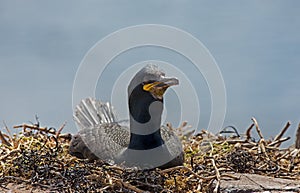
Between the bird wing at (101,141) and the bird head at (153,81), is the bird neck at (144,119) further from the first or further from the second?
the bird wing at (101,141)

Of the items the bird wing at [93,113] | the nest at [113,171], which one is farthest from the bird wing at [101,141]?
the bird wing at [93,113]

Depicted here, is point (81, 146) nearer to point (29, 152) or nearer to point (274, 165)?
point (29, 152)

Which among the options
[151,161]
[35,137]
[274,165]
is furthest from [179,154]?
[35,137]

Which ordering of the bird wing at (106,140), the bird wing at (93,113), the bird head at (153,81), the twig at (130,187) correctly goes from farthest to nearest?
the bird wing at (93,113), the bird wing at (106,140), the bird head at (153,81), the twig at (130,187)

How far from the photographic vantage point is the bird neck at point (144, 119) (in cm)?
313

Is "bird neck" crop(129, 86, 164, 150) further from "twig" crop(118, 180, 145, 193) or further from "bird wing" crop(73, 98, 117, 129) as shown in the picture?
"bird wing" crop(73, 98, 117, 129)

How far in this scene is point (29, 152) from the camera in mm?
3240

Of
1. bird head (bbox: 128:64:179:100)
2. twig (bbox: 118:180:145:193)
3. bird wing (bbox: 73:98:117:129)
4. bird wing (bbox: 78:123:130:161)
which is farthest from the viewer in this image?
bird wing (bbox: 73:98:117:129)

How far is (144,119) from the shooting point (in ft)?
10.5

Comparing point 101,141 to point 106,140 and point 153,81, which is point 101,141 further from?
point 153,81

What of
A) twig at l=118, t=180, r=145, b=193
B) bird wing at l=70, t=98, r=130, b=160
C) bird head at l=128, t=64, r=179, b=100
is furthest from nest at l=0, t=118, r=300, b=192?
bird head at l=128, t=64, r=179, b=100

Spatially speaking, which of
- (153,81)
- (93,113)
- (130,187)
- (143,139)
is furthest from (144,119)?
(93,113)

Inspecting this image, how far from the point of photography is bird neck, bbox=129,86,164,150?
3131 mm

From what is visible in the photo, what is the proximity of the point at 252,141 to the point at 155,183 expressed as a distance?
6.05ft
